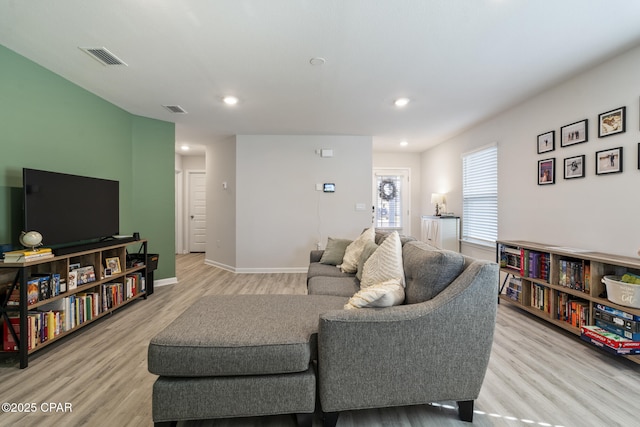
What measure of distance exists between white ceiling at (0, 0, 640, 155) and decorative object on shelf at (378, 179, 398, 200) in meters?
3.25

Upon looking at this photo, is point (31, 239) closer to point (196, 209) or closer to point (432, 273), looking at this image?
point (432, 273)

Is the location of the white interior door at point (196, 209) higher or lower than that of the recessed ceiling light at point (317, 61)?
lower

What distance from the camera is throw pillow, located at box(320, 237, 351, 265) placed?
3447 mm

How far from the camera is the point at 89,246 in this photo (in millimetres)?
2906

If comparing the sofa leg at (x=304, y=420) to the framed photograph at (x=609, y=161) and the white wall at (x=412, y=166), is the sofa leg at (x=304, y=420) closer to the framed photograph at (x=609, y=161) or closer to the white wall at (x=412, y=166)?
the framed photograph at (x=609, y=161)

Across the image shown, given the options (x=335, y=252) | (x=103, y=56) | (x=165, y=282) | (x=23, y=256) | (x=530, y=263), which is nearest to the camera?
(x=23, y=256)

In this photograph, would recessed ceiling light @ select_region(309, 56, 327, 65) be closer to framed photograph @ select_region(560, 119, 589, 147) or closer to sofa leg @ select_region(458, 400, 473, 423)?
framed photograph @ select_region(560, 119, 589, 147)

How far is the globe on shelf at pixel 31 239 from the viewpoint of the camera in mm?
2244

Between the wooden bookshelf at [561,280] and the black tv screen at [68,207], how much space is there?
15.0 ft

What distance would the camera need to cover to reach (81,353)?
7.55 feet

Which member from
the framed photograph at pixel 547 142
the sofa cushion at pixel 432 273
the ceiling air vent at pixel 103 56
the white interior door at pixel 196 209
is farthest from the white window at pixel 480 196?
the white interior door at pixel 196 209

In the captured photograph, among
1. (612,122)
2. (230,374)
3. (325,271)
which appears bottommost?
(230,374)

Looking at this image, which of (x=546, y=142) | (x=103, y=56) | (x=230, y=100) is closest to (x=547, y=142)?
(x=546, y=142)

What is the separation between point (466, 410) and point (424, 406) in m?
0.24
